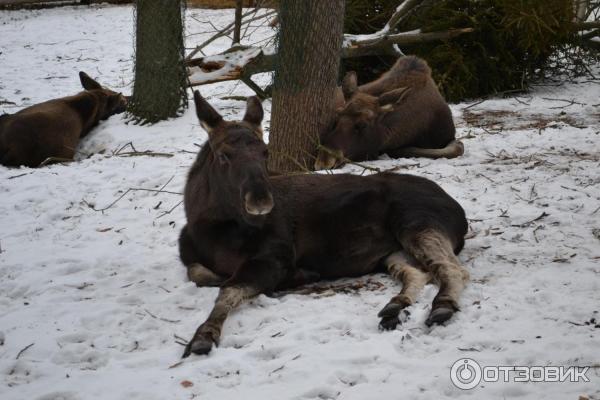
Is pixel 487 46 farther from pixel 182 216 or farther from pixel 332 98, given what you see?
pixel 182 216

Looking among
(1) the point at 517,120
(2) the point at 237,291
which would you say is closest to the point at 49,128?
(2) the point at 237,291

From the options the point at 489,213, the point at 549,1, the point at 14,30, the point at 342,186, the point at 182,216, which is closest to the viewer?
the point at 342,186

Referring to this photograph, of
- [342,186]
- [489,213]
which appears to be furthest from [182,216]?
[489,213]

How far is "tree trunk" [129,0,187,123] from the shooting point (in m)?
9.69

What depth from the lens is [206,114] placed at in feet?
16.7

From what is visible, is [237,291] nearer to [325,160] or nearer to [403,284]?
[403,284]

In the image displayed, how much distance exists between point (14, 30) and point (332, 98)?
1575 centimetres

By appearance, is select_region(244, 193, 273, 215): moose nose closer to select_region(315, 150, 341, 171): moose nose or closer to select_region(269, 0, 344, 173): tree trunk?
select_region(269, 0, 344, 173): tree trunk

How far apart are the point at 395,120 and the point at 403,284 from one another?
4666 millimetres

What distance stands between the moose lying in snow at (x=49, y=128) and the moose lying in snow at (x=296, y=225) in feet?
15.6

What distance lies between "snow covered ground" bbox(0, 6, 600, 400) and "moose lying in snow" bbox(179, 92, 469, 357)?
0.18m

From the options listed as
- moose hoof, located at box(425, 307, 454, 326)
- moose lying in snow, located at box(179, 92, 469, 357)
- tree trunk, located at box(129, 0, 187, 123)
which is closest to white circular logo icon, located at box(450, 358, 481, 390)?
moose hoof, located at box(425, 307, 454, 326)

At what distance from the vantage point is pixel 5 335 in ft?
13.7

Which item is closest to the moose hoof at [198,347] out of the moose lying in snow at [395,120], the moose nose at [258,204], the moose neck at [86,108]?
the moose nose at [258,204]
